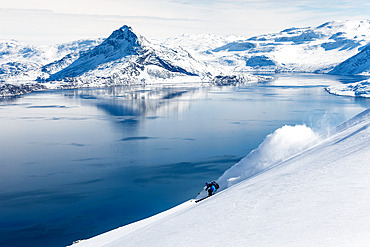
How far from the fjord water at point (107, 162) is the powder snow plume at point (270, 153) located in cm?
1351

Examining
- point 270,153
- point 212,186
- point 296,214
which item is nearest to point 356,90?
point 270,153

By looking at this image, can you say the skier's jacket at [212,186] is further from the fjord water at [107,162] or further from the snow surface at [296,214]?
the fjord water at [107,162]

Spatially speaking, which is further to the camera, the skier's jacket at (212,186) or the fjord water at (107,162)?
the fjord water at (107,162)

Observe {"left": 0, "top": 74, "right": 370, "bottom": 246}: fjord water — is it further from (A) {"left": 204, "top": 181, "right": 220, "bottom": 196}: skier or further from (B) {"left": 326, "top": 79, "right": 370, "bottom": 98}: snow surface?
(B) {"left": 326, "top": 79, "right": 370, "bottom": 98}: snow surface

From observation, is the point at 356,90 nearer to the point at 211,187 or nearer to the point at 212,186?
the point at 212,186

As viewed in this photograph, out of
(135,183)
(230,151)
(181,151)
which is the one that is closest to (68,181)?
(135,183)

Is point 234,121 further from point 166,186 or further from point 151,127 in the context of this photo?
point 166,186

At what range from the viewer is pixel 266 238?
33.2 feet

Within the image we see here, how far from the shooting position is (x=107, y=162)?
200 ft

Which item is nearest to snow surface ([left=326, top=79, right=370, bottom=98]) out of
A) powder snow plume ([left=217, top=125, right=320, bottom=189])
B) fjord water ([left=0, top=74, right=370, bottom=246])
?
fjord water ([left=0, top=74, right=370, bottom=246])

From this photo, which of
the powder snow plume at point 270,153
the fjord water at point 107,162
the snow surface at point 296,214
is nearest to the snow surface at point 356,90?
the fjord water at point 107,162

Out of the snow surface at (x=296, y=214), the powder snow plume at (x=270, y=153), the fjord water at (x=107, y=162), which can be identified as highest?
the snow surface at (x=296, y=214)

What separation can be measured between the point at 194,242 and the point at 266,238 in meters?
2.53

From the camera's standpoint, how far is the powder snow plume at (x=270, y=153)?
99.6 ft
